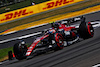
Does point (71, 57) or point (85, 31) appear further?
point (85, 31)

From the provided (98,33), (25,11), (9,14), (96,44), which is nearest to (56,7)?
(25,11)

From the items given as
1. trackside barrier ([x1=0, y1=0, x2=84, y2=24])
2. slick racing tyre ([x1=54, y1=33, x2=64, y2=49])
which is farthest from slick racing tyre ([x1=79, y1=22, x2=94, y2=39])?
trackside barrier ([x1=0, y1=0, x2=84, y2=24])

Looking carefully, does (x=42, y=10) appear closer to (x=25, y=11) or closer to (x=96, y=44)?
(x=25, y=11)

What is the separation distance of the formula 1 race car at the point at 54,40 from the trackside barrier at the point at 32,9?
504 inches

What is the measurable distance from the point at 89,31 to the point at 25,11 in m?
14.7

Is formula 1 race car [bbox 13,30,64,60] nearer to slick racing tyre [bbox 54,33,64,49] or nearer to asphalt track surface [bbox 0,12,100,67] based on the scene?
slick racing tyre [bbox 54,33,64,49]

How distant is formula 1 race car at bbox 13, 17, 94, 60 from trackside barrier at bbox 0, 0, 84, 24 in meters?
12.8

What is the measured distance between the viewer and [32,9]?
23438 millimetres

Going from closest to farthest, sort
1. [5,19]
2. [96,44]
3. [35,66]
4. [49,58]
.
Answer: [35,66] → [49,58] → [96,44] → [5,19]

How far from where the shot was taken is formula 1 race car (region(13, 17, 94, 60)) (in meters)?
9.37

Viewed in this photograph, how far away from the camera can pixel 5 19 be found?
74.9ft

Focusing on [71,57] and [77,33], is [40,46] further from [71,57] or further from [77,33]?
[77,33]

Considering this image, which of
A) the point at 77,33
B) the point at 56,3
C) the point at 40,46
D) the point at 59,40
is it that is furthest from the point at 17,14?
the point at 59,40

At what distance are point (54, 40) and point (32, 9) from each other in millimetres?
14913
